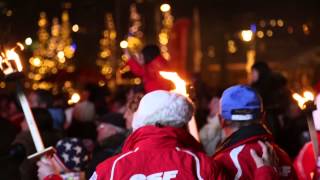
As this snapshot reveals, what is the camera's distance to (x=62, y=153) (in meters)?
5.79

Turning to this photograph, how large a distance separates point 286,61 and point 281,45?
65.9 inches

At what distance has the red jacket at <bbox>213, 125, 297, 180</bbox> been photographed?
162 inches

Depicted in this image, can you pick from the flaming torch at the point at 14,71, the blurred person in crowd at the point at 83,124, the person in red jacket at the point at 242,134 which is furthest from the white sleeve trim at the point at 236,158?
the blurred person in crowd at the point at 83,124

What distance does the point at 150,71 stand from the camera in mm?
7223

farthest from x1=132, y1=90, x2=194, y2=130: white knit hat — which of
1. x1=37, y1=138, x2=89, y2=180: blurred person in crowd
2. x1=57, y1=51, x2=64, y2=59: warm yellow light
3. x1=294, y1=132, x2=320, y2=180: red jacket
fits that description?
x1=57, y1=51, x2=64, y2=59: warm yellow light

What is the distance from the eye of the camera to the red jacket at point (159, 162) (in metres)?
3.62

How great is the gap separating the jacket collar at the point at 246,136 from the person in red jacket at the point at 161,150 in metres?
0.41

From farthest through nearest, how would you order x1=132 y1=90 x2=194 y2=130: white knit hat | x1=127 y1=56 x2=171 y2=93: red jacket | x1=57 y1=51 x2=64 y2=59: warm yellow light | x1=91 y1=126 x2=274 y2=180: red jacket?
x1=57 y1=51 x2=64 y2=59: warm yellow light → x1=127 y1=56 x2=171 y2=93: red jacket → x1=132 y1=90 x2=194 y2=130: white knit hat → x1=91 y1=126 x2=274 y2=180: red jacket

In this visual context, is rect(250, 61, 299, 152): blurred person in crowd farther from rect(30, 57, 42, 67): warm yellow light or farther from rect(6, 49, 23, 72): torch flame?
rect(30, 57, 42, 67): warm yellow light

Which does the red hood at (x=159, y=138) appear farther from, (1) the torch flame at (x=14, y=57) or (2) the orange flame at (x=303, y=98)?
(1) the torch flame at (x=14, y=57)

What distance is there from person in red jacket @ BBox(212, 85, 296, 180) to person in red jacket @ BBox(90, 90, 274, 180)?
337mm

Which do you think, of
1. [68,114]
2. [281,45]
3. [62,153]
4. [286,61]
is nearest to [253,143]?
[62,153]

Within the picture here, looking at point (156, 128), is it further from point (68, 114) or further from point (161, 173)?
point (68, 114)

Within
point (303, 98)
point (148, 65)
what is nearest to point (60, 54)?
point (148, 65)
